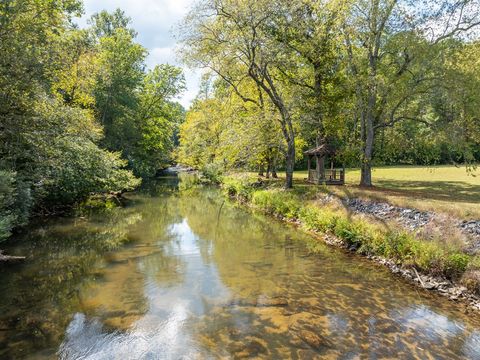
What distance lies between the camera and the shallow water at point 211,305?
→ 683 cm

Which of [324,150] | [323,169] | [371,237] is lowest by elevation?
[371,237]

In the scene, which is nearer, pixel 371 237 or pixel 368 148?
pixel 371 237

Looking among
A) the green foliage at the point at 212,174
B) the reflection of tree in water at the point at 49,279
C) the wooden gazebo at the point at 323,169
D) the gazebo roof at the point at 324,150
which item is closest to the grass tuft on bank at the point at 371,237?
the wooden gazebo at the point at 323,169

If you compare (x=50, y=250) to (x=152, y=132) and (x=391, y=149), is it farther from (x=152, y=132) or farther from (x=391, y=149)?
(x=152, y=132)

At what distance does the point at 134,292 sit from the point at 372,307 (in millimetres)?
6173

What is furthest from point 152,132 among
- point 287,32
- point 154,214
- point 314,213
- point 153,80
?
point 314,213

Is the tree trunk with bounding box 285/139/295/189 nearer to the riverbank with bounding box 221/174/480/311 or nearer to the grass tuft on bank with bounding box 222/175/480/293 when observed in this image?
the grass tuft on bank with bounding box 222/175/480/293

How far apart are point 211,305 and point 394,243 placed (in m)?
6.69

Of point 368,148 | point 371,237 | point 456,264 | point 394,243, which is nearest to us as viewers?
point 456,264

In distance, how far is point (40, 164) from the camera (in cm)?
1438

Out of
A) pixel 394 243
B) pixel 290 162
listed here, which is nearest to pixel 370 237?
pixel 394 243

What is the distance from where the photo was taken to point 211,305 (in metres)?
8.69

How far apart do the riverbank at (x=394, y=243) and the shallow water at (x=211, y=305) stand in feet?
1.95

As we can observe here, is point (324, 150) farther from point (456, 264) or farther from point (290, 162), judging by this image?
point (456, 264)
